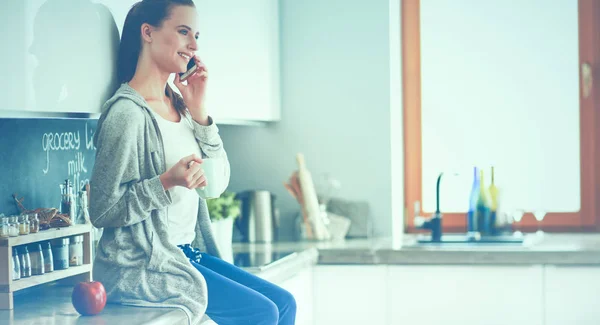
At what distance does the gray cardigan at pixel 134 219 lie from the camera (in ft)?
5.68

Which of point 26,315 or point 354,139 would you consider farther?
point 354,139

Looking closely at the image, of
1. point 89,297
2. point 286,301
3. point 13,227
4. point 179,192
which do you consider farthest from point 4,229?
point 286,301

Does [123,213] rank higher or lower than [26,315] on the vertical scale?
higher

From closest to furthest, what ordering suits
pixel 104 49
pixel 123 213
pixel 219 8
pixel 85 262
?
pixel 123 213 → pixel 104 49 → pixel 85 262 → pixel 219 8

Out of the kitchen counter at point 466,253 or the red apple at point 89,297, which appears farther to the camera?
the kitchen counter at point 466,253

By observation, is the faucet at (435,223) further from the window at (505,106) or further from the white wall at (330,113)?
the window at (505,106)

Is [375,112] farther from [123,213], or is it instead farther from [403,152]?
[123,213]

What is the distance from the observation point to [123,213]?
1.73 m

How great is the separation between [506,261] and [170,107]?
145 cm

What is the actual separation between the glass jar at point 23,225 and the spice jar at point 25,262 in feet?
0.13

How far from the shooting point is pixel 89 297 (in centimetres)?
168

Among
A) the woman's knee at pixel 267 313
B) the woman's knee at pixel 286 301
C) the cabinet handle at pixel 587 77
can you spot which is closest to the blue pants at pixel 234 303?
the woman's knee at pixel 267 313

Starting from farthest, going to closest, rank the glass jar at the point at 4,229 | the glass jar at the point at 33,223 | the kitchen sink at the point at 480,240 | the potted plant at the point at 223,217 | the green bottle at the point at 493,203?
the green bottle at the point at 493,203 → the kitchen sink at the point at 480,240 → the potted plant at the point at 223,217 → the glass jar at the point at 33,223 → the glass jar at the point at 4,229

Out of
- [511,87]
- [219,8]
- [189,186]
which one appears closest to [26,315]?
[189,186]
